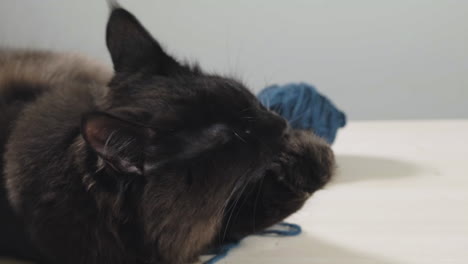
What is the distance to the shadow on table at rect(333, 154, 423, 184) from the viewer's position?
134cm

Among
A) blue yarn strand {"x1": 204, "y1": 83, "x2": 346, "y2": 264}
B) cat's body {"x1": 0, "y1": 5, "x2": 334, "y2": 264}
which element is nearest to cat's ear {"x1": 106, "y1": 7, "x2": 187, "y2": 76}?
cat's body {"x1": 0, "y1": 5, "x2": 334, "y2": 264}

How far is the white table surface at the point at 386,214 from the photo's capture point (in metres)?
0.91

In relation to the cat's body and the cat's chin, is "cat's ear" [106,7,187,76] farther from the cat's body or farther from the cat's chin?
the cat's chin

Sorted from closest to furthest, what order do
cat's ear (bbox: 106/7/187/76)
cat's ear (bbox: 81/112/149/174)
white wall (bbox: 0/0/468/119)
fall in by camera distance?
cat's ear (bbox: 81/112/149/174), cat's ear (bbox: 106/7/187/76), white wall (bbox: 0/0/468/119)

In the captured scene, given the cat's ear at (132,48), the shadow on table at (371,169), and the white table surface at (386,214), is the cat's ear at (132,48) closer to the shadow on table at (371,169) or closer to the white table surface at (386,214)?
the white table surface at (386,214)

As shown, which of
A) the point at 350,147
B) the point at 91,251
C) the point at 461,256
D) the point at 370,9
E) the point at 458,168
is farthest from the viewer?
the point at 370,9

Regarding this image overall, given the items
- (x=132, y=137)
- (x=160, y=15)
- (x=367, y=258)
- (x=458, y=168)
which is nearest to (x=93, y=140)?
(x=132, y=137)

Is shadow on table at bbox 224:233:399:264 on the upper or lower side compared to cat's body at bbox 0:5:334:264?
lower

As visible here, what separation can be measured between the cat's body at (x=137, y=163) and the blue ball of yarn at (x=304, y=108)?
0.50 meters

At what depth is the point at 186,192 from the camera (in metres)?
0.75

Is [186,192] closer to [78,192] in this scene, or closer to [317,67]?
[78,192]

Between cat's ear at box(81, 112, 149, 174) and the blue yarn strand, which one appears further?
the blue yarn strand

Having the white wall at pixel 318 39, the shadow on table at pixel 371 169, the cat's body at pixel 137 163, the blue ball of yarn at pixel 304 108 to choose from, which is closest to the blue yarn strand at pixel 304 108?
the blue ball of yarn at pixel 304 108

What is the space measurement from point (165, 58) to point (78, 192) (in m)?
0.28
